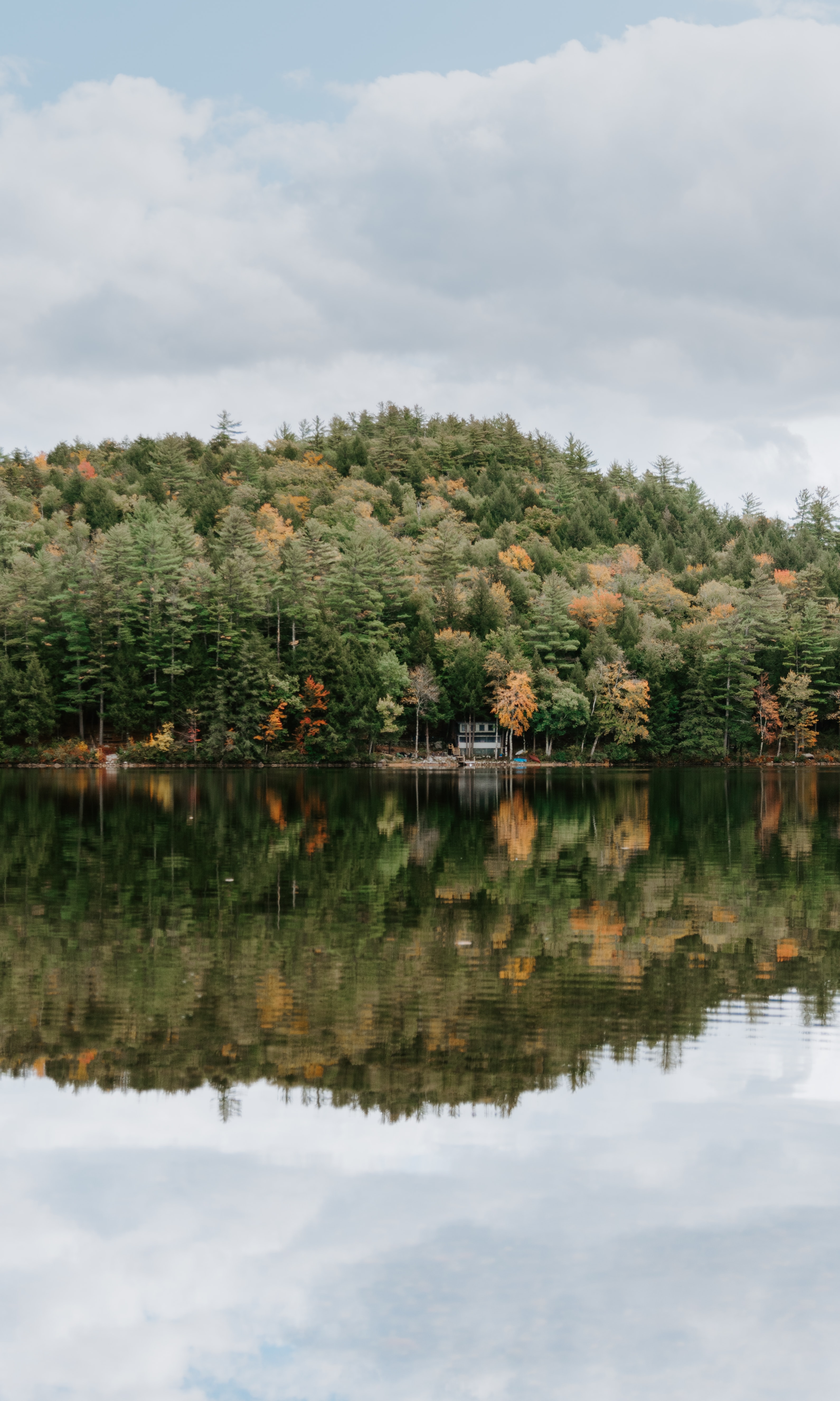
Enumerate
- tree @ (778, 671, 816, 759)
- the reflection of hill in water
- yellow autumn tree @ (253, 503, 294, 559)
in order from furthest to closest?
yellow autumn tree @ (253, 503, 294, 559) → tree @ (778, 671, 816, 759) → the reflection of hill in water

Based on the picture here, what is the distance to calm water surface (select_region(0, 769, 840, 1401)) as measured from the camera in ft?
16.0

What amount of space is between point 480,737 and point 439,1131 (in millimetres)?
72874

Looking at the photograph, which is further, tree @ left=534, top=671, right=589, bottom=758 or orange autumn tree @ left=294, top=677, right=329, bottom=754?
tree @ left=534, top=671, right=589, bottom=758

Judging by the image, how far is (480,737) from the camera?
261 feet

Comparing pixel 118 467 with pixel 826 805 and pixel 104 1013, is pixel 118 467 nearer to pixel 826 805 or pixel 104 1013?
pixel 826 805

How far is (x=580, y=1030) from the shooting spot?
8805 mm

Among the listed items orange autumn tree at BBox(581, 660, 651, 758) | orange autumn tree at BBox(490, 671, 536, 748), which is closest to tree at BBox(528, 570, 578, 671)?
orange autumn tree at BBox(581, 660, 651, 758)

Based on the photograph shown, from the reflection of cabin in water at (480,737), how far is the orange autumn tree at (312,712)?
11.7 meters

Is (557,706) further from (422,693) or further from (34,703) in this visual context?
(34,703)

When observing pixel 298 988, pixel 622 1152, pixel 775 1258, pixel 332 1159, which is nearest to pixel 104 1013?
pixel 298 988

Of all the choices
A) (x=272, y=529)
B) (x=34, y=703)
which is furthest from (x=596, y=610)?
(x=34, y=703)

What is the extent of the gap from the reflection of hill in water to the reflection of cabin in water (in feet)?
171

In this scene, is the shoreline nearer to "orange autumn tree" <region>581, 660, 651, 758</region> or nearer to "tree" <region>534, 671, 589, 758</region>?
"orange autumn tree" <region>581, 660, 651, 758</region>

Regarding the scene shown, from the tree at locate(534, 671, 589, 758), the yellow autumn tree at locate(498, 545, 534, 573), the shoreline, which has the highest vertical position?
the yellow autumn tree at locate(498, 545, 534, 573)
